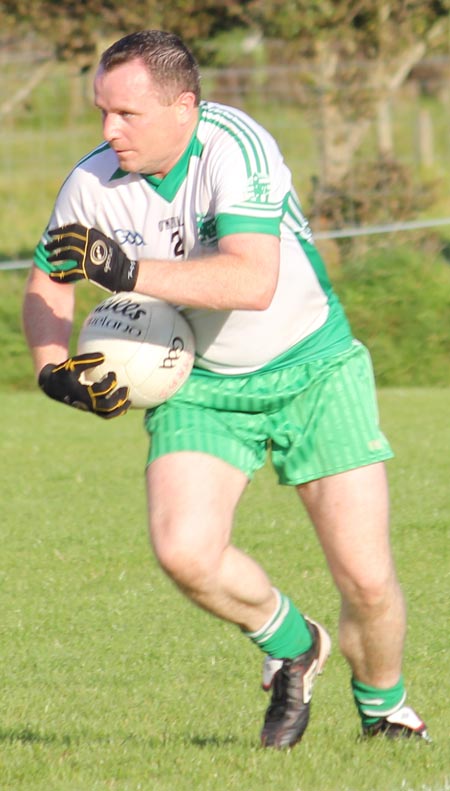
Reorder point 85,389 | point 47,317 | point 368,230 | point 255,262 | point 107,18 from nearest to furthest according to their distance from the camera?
1. point 255,262
2. point 85,389
3. point 47,317
4. point 368,230
5. point 107,18

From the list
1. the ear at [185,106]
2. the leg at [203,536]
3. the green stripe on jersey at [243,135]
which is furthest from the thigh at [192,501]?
the ear at [185,106]

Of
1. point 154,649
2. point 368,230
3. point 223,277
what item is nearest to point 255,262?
point 223,277

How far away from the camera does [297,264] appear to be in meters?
4.78

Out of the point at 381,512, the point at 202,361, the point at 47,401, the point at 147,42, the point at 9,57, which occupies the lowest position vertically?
the point at 47,401

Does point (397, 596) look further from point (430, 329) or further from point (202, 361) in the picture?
point (430, 329)

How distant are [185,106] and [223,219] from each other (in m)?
0.39

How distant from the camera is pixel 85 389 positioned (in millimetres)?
4496

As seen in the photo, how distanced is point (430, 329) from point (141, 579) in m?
6.88

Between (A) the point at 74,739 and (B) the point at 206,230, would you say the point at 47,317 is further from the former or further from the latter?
(A) the point at 74,739

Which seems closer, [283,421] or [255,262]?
[255,262]

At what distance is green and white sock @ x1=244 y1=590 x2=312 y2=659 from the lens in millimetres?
4797

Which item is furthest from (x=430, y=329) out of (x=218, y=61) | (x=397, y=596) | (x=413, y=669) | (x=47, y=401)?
(x=397, y=596)

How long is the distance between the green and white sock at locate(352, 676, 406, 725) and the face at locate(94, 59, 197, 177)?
5.88ft

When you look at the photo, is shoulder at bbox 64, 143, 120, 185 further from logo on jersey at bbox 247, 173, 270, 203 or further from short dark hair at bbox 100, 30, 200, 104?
logo on jersey at bbox 247, 173, 270, 203
